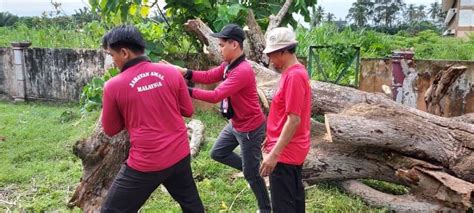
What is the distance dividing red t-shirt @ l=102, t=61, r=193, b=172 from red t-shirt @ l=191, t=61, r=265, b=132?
1.64ft

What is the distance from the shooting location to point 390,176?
4.05 metres

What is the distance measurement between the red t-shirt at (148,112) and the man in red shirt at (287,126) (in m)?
0.59

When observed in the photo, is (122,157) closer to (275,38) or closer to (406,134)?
(275,38)

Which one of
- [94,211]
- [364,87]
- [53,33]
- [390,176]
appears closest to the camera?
[94,211]

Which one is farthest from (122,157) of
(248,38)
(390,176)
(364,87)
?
(364,87)

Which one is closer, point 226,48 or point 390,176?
point 226,48

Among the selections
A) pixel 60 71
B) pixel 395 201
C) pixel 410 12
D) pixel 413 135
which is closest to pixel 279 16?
pixel 413 135

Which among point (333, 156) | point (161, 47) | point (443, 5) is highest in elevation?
point (443, 5)

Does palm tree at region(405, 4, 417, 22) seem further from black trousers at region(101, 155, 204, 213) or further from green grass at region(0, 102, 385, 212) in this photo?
black trousers at region(101, 155, 204, 213)

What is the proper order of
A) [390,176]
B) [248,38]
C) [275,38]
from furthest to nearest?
[248,38] → [390,176] → [275,38]

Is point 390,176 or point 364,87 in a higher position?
point 364,87

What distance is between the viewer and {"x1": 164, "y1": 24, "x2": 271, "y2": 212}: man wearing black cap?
10.4 ft

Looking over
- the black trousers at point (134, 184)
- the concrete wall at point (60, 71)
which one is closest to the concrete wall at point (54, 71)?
the concrete wall at point (60, 71)

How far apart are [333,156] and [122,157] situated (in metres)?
1.98
